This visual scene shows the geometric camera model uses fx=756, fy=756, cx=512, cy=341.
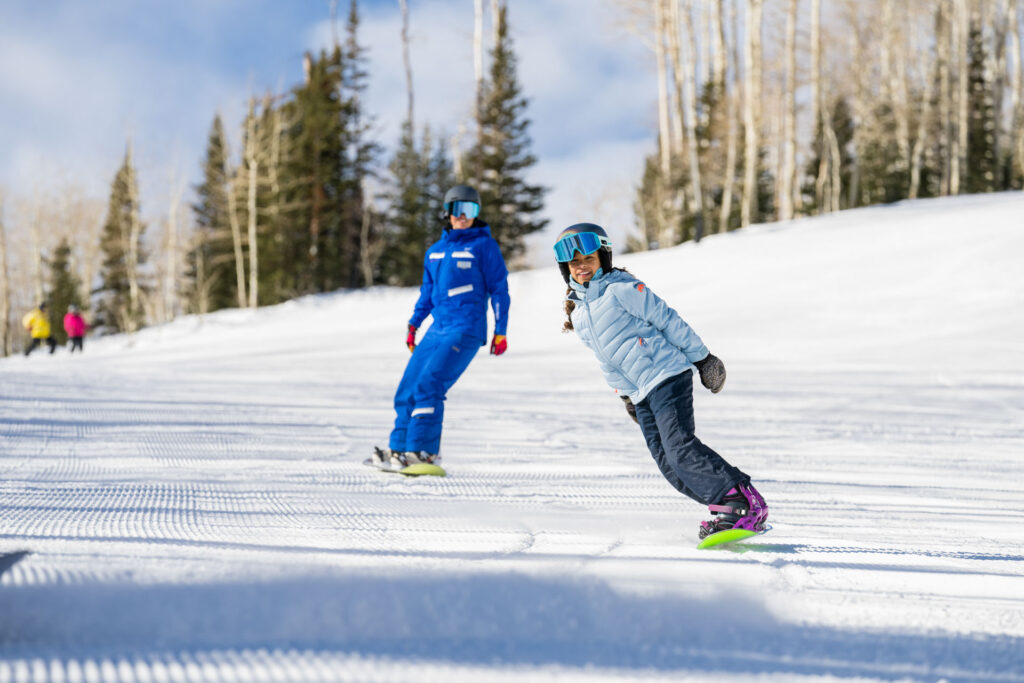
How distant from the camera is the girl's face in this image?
274cm

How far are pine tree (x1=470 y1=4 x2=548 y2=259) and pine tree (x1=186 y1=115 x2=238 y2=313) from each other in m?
11.2

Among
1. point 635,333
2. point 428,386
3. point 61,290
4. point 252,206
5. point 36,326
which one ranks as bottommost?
point 428,386

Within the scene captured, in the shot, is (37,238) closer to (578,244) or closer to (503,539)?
(578,244)

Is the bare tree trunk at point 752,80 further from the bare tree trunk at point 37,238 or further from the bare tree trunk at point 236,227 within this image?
the bare tree trunk at point 37,238

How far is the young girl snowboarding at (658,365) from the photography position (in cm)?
260

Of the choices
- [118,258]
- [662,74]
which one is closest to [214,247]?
[118,258]

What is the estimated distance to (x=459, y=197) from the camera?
4.14m

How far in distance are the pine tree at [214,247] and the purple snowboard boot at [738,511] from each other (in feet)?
107

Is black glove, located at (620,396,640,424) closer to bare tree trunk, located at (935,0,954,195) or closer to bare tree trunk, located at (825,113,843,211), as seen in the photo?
bare tree trunk, located at (935,0,954,195)

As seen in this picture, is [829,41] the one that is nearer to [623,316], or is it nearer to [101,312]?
[623,316]

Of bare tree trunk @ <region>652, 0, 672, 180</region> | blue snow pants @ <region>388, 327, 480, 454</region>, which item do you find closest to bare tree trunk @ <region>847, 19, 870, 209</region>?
bare tree trunk @ <region>652, 0, 672, 180</region>

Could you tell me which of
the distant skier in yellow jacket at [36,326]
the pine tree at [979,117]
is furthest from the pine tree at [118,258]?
the pine tree at [979,117]

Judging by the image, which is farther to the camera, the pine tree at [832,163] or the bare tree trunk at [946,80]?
the pine tree at [832,163]

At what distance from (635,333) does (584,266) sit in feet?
1.01
